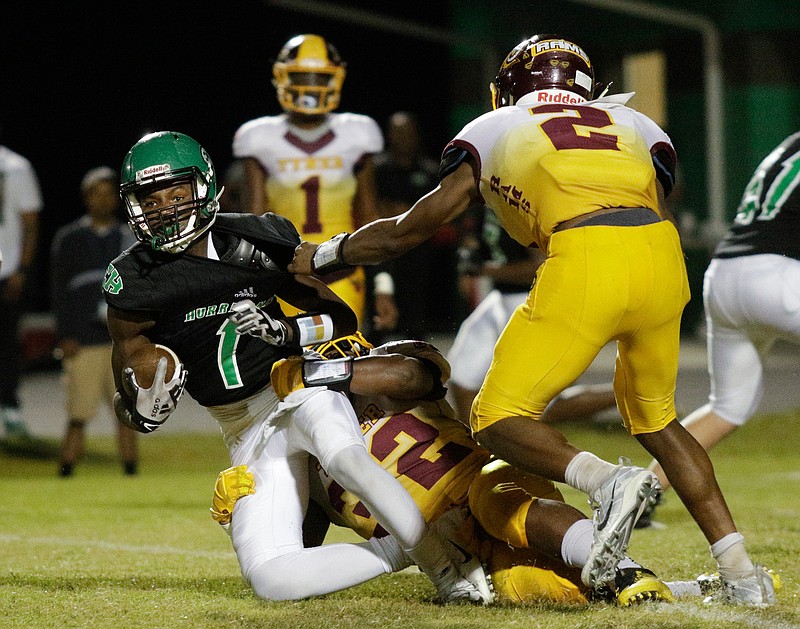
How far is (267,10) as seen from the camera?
60.9 ft

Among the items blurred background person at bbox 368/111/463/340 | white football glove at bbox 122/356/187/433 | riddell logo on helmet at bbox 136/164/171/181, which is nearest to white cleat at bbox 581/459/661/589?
white football glove at bbox 122/356/187/433

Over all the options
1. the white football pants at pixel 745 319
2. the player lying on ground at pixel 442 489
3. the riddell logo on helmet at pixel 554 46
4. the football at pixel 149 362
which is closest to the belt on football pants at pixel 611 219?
the riddell logo on helmet at pixel 554 46

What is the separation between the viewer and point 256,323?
12.6 ft

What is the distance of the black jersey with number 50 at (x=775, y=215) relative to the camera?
208 inches

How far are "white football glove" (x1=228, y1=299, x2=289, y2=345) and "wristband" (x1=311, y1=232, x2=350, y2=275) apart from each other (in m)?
0.23

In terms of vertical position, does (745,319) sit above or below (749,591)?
above

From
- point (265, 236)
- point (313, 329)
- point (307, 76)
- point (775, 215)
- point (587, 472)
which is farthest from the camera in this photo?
point (307, 76)

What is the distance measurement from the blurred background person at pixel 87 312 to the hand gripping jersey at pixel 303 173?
200cm

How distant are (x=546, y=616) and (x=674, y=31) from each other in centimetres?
1244

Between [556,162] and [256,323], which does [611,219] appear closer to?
[556,162]

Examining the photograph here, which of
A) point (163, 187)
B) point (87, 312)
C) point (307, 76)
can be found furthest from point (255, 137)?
point (163, 187)

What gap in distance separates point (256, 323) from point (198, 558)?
5.10 ft

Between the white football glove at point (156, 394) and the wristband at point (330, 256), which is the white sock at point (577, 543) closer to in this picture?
the wristband at point (330, 256)

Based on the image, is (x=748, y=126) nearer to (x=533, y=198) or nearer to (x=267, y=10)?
(x=267, y=10)
